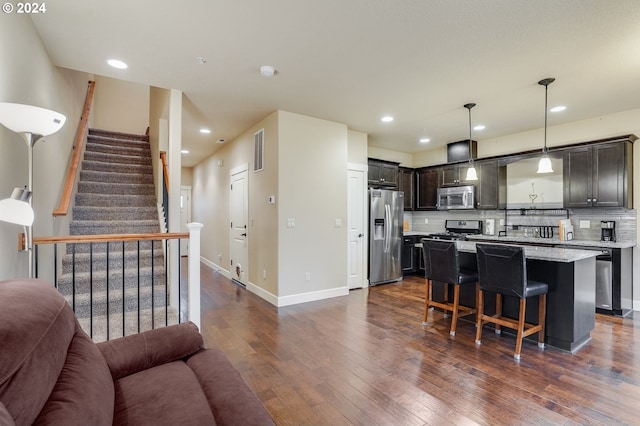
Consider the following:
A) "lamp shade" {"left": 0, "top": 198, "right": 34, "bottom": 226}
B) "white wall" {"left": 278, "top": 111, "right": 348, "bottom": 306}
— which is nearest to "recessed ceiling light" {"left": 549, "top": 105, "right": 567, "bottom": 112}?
"white wall" {"left": 278, "top": 111, "right": 348, "bottom": 306}

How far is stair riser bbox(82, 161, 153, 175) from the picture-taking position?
4824 millimetres

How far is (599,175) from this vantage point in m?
4.43

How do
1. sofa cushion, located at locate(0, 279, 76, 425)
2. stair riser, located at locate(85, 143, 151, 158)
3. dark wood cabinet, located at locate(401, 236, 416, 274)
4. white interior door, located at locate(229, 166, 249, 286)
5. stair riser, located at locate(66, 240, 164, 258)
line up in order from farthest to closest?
dark wood cabinet, located at locate(401, 236, 416, 274), white interior door, located at locate(229, 166, 249, 286), stair riser, located at locate(85, 143, 151, 158), stair riser, located at locate(66, 240, 164, 258), sofa cushion, located at locate(0, 279, 76, 425)

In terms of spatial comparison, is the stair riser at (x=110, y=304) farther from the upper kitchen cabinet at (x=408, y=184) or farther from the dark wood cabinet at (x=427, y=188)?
the dark wood cabinet at (x=427, y=188)

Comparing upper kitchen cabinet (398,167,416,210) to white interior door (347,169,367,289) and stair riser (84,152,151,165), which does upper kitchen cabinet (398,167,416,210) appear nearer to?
white interior door (347,169,367,289)

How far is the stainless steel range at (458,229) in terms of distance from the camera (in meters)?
6.12

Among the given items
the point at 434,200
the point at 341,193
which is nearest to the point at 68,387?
the point at 341,193

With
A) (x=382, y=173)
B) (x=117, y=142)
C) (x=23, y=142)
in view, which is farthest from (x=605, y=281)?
(x=117, y=142)

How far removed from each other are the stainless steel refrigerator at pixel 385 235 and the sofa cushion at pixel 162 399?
4.30 m

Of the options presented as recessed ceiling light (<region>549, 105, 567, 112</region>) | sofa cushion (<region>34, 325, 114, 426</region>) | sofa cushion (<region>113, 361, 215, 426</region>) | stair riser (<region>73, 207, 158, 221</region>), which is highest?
recessed ceiling light (<region>549, 105, 567, 112</region>)

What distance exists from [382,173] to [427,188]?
149 centimetres

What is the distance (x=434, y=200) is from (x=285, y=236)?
3.82 m

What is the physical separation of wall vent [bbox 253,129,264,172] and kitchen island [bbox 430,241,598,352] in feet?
12.1

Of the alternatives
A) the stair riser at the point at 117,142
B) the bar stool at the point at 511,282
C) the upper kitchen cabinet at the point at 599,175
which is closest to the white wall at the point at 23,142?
the stair riser at the point at 117,142
